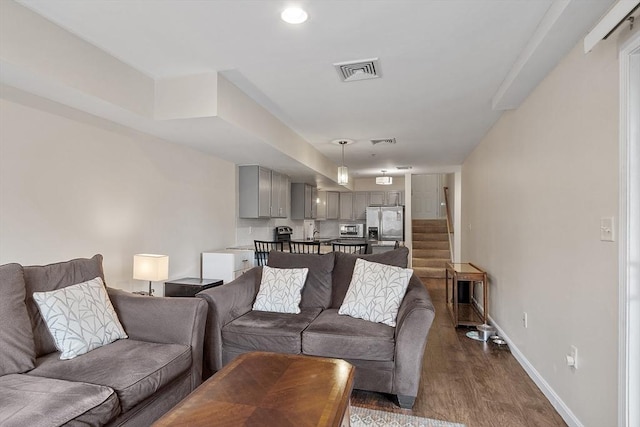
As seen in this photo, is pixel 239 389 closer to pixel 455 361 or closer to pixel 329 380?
pixel 329 380

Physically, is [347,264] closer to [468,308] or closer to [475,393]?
[475,393]

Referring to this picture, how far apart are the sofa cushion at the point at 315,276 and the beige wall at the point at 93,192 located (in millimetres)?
1374

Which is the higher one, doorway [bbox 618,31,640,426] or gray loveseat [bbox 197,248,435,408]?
doorway [bbox 618,31,640,426]

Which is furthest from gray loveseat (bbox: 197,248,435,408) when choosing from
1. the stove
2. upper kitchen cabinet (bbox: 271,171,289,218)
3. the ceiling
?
the stove

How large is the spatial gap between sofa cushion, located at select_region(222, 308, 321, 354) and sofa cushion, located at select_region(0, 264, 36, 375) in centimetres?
119

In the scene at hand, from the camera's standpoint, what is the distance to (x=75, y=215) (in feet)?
8.73

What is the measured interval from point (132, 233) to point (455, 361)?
3.20 meters

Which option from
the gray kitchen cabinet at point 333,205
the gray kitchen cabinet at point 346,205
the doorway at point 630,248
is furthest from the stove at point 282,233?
the doorway at point 630,248

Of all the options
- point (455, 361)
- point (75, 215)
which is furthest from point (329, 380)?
point (75, 215)

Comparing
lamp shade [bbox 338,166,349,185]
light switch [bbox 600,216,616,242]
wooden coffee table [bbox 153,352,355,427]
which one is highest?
lamp shade [bbox 338,166,349,185]

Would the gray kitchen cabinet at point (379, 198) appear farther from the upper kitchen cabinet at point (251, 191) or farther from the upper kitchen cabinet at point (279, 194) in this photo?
the upper kitchen cabinet at point (251, 191)

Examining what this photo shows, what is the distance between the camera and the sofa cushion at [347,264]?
10.2ft

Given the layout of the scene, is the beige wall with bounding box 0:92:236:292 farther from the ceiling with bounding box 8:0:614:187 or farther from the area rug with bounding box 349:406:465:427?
the area rug with bounding box 349:406:465:427

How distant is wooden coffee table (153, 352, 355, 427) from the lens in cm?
130
